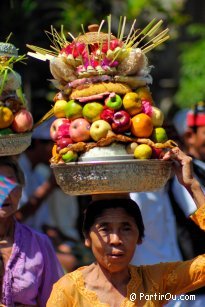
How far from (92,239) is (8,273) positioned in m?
1.03

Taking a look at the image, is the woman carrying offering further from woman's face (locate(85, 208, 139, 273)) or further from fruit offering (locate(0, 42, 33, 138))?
fruit offering (locate(0, 42, 33, 138))

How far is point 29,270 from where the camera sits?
6164 millimetres

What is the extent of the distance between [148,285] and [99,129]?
82 centimetres

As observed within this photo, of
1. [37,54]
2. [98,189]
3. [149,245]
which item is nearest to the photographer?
[98,189]

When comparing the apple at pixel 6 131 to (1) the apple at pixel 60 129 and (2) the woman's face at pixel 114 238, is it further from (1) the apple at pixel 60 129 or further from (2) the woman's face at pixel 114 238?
(2) the woman's face at pixel 114 238

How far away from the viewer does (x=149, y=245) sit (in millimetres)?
7258

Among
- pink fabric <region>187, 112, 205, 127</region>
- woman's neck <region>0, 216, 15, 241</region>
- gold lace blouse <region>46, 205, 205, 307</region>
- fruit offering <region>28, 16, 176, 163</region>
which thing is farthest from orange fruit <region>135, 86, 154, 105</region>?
pink fabric <region>187, 112, 205, 127</region>

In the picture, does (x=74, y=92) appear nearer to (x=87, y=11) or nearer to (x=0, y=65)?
(x=0, y=65)

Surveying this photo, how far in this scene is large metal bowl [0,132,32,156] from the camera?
19.3ft

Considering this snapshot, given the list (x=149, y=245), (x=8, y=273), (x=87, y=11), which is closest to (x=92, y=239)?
(x=8, y=273)

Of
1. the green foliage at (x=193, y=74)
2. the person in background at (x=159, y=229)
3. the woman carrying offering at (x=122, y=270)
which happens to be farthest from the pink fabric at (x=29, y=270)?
the green foliage at (x=193, y=74)

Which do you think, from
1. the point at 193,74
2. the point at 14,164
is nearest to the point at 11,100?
the point at 14,164

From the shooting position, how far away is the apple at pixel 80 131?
202 inches

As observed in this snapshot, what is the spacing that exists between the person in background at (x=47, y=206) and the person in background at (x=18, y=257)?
3.42 meters
